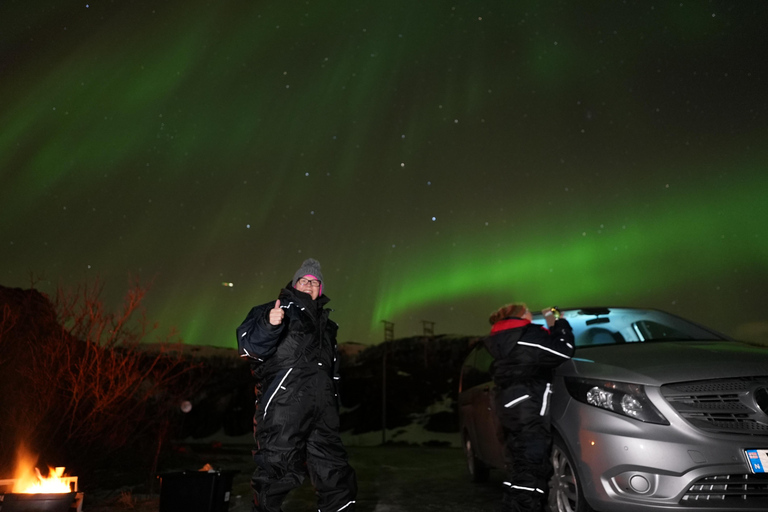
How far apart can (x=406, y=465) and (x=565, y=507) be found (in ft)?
20.7

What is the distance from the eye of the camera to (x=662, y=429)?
12.8 feet

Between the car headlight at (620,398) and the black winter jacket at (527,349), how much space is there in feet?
0.98

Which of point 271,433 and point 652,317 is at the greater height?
point 652,317

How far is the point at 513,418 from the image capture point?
15.4ft

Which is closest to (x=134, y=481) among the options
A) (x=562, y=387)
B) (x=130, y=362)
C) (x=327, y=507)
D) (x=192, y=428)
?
(x=130, y=362)

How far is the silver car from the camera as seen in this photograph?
3.79 meters

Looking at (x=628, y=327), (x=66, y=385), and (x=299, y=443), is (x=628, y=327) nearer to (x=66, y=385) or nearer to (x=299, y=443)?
(x=299, y=443)

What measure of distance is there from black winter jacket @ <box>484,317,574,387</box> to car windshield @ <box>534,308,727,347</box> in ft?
2.71

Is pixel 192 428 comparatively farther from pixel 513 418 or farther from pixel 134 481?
pixel 513 418

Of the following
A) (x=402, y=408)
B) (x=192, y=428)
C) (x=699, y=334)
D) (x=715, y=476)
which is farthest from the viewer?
(x=402, y=408)

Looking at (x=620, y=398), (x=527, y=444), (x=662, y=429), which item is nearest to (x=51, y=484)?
(x=527, y=444)

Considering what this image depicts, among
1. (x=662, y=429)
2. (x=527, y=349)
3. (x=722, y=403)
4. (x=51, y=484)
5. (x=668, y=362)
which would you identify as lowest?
(x=51, y=484)

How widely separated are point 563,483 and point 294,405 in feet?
7.17

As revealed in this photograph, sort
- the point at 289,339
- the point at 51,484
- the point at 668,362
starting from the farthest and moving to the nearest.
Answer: the point at 51,484 → the point at 668,362 → the point at 289,339
